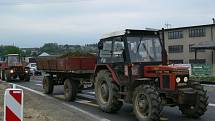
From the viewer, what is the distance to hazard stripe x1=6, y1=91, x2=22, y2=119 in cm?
710

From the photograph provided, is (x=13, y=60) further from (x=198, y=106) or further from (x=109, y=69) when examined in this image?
(x=198, y=106)

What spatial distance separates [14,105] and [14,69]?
3020 centimetres

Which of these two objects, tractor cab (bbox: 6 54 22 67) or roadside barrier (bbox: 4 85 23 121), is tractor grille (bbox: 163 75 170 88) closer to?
roadside barrier (bbox: 4 85 23 121)

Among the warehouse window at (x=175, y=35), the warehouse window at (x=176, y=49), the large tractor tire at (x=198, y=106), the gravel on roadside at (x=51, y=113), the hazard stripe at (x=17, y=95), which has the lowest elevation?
the gravel on roadside at (x=51, y=113)

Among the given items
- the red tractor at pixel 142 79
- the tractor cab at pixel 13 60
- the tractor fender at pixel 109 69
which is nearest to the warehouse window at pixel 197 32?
the tractor cab at pixel 13 60

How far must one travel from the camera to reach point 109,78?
44.4ft

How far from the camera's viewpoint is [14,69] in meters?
36.7

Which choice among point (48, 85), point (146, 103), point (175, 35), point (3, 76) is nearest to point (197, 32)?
point (175, 35)

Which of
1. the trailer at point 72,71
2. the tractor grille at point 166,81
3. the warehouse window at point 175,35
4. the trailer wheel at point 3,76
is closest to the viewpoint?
the tractor grille at point 166,81

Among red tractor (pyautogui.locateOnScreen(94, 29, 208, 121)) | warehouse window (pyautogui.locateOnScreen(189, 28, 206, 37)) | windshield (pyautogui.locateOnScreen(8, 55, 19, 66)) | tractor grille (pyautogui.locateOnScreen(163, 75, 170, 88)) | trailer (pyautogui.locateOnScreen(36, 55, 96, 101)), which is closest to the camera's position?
red tractor (pyautogui.locateOnScreen(94, 29, 208, 121))

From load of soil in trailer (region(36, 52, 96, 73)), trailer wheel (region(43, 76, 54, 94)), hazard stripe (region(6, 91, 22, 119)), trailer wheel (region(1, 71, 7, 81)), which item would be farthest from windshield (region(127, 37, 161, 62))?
trailer wheel (region(1, 71, 7, 81))

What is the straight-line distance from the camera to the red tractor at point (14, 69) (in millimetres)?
36438

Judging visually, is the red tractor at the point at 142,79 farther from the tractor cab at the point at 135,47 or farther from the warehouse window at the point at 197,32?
the warehouse window at the point at 197,32

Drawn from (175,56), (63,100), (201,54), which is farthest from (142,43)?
(175,56)
